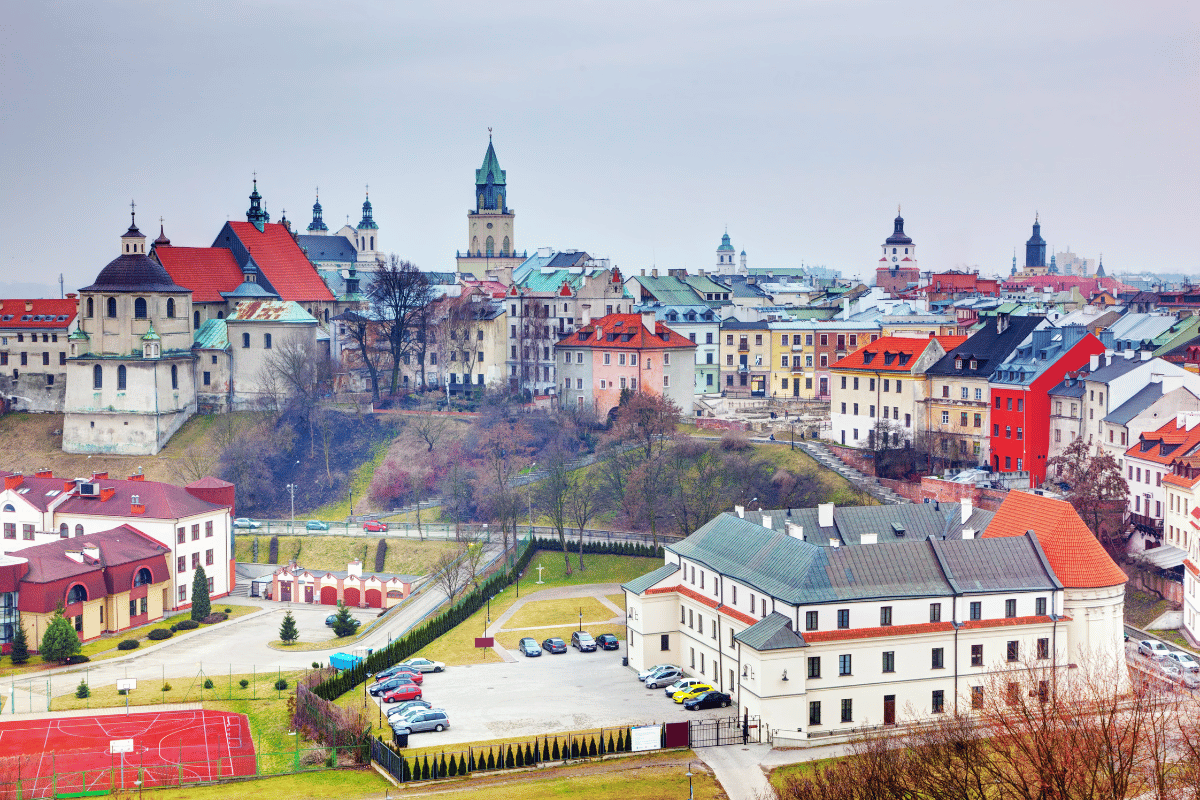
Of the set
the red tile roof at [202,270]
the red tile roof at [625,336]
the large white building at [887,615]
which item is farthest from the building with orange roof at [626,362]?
the large white building at [887,615]

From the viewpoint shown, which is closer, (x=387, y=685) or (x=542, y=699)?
(x=542, y=699)

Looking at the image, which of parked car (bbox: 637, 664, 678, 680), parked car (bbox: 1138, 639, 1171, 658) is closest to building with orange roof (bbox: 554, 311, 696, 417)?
parked car (bbox: 637, 664, 678, 680)

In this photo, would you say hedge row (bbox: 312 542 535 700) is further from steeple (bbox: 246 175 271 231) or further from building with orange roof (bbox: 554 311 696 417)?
steeple (bbox: 246 175 271 231)

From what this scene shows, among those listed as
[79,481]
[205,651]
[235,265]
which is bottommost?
[205,651]

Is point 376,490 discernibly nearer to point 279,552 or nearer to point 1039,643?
point 279,552

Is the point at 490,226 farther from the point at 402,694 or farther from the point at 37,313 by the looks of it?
the point at 402,694

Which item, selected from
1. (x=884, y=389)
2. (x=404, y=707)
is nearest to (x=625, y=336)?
(x=884, y=389)

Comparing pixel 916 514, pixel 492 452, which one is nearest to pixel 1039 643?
pixel 916 514
